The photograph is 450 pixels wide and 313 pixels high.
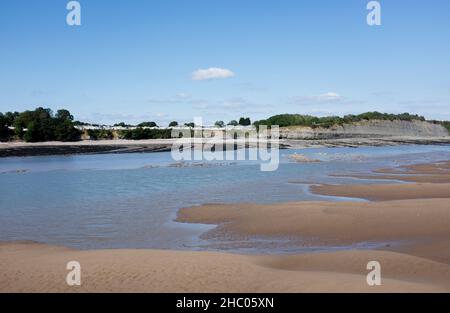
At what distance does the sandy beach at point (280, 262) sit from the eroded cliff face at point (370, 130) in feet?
326

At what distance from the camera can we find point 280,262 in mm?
8914

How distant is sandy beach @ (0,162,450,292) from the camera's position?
288 inches

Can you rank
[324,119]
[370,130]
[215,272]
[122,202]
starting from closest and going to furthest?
[215,272] → [122,202] → [370,130] → [324,119]

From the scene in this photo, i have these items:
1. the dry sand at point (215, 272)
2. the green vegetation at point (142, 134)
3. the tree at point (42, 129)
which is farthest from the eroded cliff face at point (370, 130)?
the dry sand at point (215, 272)

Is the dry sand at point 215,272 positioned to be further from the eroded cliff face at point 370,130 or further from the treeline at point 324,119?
the treeline at point 324,119

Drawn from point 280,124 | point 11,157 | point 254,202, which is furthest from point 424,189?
point 280,124

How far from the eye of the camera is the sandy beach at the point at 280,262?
732 cm

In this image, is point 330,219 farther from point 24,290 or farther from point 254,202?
point 24,290

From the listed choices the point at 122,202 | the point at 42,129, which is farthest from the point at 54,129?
the point at 122,202

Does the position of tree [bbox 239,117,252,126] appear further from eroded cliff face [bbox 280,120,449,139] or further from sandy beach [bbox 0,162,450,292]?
sandy beach [bbox 0,162,450,292]

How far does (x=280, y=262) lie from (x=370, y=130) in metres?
138

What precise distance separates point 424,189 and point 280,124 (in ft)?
415

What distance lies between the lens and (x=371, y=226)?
12.1m

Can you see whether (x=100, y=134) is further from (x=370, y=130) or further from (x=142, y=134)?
(x=370, y=130)
